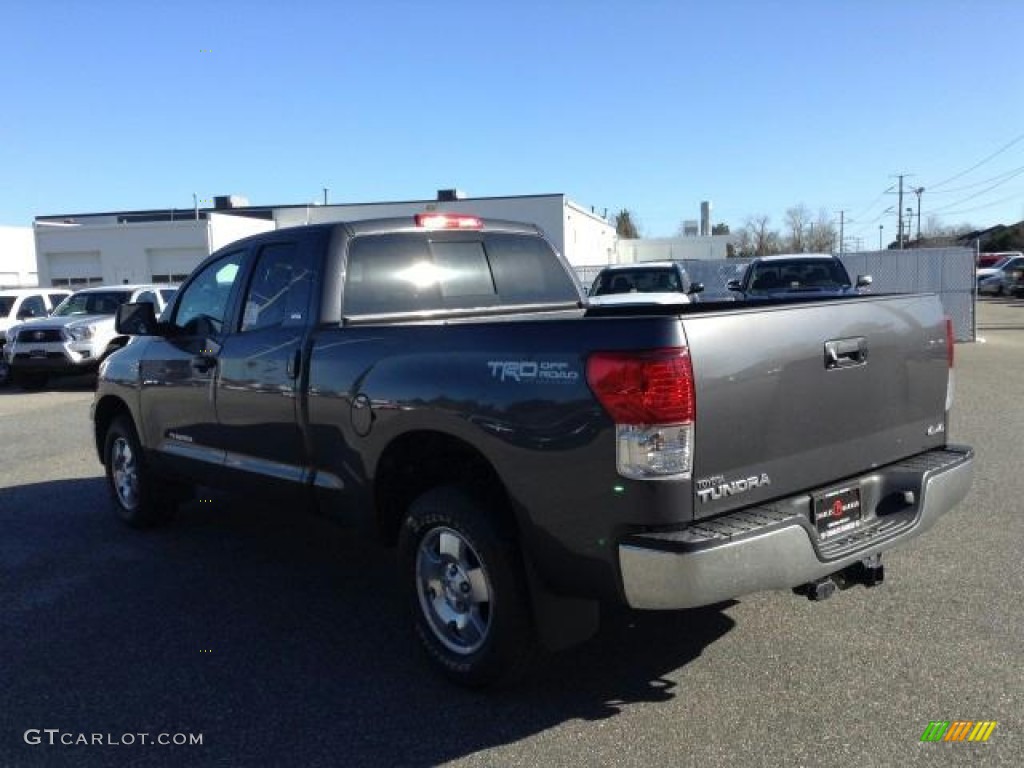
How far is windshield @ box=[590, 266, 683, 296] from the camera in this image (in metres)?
16.4

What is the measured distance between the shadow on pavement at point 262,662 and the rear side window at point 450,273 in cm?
168

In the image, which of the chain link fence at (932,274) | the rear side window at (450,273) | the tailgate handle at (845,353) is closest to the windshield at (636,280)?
the chain link fence at (932,274)

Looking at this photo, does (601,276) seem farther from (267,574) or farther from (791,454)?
(791,454)

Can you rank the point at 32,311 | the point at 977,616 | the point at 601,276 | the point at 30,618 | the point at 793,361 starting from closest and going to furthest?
the point at 793,361 < the point at 977,616 < the point at 30,618 < the point at 601,276 < the point at 32,311

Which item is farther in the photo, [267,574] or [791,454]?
[267,574]

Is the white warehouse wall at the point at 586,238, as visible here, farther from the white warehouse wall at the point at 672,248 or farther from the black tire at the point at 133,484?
the black tire at the point at 133,484

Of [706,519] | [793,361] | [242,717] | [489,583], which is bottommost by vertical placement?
[242,717]

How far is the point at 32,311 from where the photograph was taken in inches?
802

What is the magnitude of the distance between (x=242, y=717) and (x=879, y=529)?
8.94ft

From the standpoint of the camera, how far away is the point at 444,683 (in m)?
3.92

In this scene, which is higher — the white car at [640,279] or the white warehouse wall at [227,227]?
the white warehouse wall at [227,227]

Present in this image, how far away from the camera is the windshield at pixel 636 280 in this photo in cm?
1639

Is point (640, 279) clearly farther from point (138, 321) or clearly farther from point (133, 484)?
point (138, 321)

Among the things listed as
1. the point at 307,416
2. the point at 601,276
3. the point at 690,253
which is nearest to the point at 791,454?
the point at 307,416
